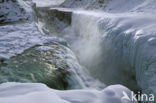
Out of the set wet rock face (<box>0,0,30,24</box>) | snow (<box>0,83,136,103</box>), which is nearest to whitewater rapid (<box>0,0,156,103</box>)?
snow (<box>0,83,136,103</box>)

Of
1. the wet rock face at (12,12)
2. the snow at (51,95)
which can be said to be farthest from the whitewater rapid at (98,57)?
the wet rock face at (12,12)

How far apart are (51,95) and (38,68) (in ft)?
8.57

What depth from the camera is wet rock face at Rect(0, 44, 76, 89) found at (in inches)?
156

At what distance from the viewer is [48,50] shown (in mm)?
5336

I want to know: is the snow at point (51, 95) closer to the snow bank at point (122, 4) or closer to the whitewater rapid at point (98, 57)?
the whitewater rapid at point (98, 57)

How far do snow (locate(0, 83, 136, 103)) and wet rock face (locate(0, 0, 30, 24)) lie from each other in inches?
322

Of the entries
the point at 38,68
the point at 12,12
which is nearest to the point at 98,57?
the point at 38,68

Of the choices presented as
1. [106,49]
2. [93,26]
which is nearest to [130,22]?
[106,49]

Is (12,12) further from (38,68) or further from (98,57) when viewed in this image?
(38,68)

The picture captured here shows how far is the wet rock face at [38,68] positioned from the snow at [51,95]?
1809 mm

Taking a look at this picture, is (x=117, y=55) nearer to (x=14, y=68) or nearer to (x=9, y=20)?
(x=14, y=68)

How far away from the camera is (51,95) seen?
6.08 feet

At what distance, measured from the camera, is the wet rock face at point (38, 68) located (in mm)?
3961

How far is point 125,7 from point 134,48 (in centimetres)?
589
